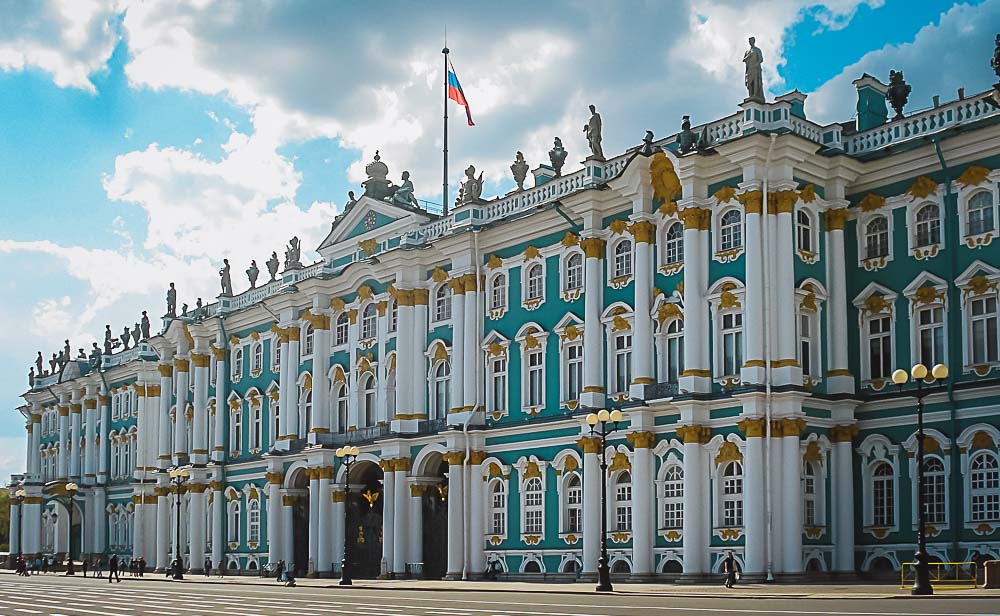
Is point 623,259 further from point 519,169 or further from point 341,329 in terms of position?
point 341,329

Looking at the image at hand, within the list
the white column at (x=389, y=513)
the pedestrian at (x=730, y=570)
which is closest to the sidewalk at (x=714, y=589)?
the pedestrian at (x=730, y=570)

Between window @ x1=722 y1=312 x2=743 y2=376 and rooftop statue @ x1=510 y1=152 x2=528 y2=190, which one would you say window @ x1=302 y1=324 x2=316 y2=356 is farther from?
window @ x1=722 y1=312 x2=743 y2=376

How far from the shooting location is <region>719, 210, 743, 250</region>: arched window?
44844mm

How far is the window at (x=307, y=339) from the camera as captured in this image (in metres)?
66.0

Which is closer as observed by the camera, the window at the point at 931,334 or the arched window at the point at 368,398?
the window at the point at 931,334

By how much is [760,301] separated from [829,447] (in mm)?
5255

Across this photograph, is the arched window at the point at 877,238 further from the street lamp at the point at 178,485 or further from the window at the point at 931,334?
the street lamp at the point at 178,485

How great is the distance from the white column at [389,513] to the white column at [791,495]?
20.2m

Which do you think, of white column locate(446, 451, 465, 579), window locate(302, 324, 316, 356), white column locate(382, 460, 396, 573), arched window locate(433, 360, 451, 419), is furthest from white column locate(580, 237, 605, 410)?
window locate(302, 324, 316, 356)

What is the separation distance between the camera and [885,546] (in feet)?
140

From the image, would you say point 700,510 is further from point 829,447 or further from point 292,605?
point 292,605

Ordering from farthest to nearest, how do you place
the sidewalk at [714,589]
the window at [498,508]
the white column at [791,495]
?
the window at [498,508]
the white column at [791,495]
the sidewalk at [714,589]

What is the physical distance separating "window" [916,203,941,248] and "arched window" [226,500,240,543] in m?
41.3

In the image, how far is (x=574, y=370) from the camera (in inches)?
2007
